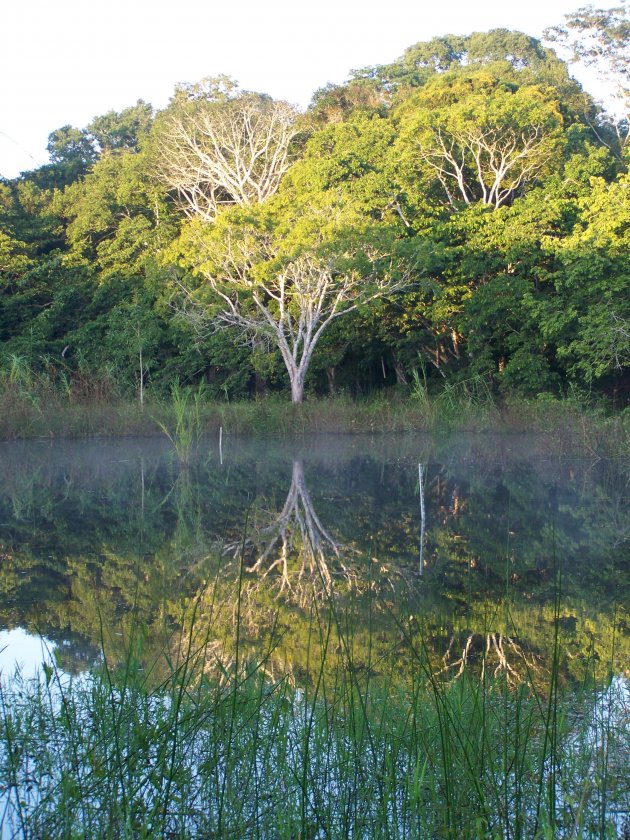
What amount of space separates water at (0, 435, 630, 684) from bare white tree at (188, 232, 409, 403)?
8.26 metres

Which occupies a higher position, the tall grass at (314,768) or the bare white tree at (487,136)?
the bare white tree at (487,136)

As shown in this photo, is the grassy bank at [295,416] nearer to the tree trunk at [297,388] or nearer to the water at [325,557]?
the tree trunk at [297,388]

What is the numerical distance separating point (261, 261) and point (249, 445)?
237 inches

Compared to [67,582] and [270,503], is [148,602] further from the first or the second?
[270,503]

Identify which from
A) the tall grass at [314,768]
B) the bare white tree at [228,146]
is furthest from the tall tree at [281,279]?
the tall grass at [314,768]

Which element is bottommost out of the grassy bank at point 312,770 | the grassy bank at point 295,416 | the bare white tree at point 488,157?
the grassy bank at point 295,416

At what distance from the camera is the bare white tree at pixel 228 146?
23.1 metres

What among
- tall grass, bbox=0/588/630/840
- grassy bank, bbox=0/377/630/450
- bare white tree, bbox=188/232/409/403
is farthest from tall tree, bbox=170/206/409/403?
tall grass, bbox=0/588/630/840

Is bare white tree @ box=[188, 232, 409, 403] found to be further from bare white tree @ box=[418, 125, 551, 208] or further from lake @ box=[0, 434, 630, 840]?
lake @ box=[0, 434, 630, 840]

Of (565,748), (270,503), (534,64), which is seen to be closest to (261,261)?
(270,503)

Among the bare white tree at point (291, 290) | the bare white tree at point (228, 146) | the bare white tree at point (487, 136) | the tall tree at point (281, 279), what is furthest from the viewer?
the bare white tree at point (228, 146)

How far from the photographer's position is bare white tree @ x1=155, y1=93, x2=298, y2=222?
2312 cm

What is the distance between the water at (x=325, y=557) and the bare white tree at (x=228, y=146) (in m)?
13.5

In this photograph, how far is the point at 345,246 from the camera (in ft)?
60.6
